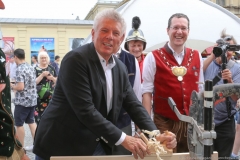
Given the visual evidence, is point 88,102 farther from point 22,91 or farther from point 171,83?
point 22,91

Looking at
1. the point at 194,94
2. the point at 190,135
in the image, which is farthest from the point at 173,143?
the point at 194,94

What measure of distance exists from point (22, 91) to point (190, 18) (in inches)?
164

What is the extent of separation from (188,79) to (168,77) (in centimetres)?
16

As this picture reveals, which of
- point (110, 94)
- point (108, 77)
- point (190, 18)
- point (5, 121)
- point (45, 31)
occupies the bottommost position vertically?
point (5, 121)

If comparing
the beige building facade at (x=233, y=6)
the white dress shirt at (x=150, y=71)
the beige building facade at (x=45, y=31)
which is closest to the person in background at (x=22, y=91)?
the white dress shirt at (x=150, y=71)

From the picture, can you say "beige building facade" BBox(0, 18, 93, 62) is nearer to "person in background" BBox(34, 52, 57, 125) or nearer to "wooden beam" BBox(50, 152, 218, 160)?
"person in background" BBox(34, 52, 57, 125)

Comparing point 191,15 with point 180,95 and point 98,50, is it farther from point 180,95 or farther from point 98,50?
point 98,50

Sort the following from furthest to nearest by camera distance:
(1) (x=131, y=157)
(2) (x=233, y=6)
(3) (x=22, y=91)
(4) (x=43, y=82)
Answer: (2) (x=233, y=6) → (4) (x=43, y=82) → (3) (x=22, y=91) → (1) (x=131, y=157)

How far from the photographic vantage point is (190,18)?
6973mm

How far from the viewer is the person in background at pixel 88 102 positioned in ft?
5.33

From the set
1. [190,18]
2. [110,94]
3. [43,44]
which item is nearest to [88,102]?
[110,94]

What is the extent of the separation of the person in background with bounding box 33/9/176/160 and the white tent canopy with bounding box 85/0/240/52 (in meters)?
4.71

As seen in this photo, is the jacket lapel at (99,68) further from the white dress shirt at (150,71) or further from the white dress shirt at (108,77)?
the white dress shirt at (150,71)

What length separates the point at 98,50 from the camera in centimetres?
180
